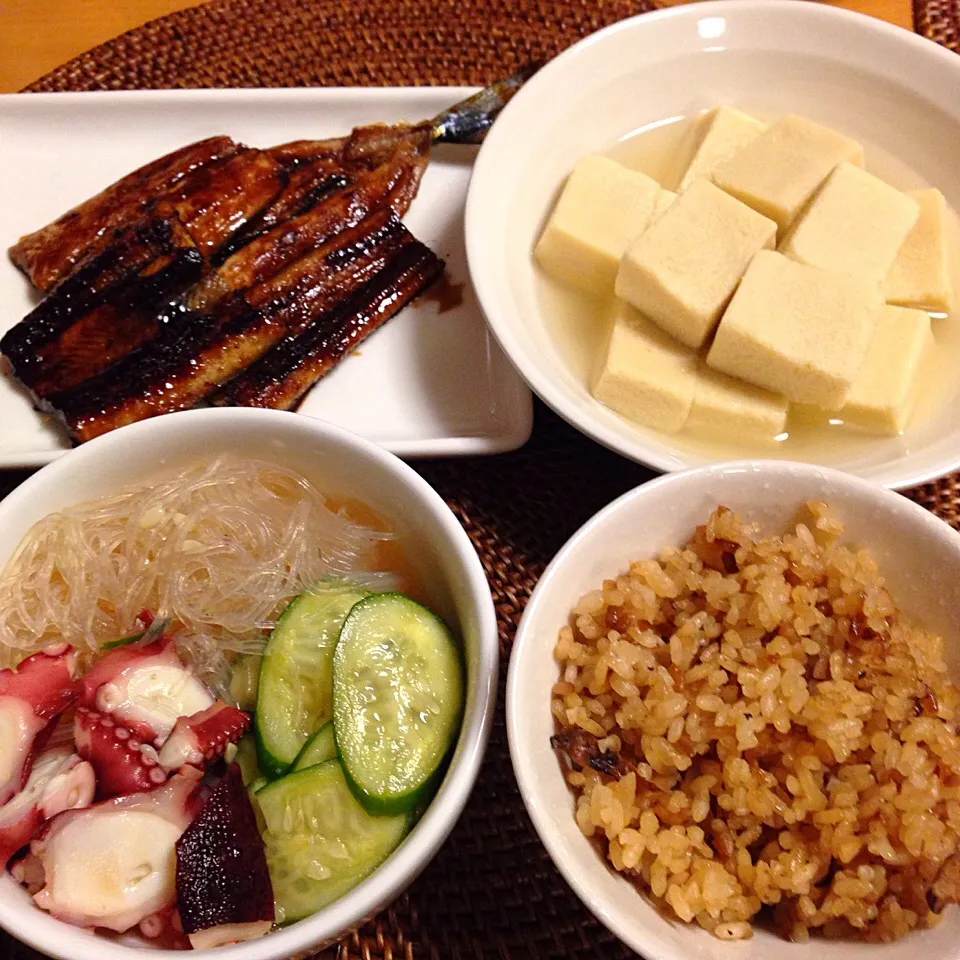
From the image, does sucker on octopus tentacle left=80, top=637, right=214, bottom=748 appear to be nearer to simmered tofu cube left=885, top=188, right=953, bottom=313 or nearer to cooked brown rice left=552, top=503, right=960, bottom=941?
cooked brown rice left=552, top=503, right=960, bottom=941

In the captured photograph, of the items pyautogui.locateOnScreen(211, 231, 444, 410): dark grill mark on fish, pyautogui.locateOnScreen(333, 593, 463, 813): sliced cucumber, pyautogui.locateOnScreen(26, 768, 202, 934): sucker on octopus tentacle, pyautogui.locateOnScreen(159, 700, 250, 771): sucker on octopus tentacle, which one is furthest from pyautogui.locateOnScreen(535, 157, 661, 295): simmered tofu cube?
pyautogui.locateOnScreen(26, 768, 202, 934): sucker on octopus tentacle

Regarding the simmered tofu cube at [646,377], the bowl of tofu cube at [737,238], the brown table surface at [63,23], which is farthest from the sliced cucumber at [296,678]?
the brown table surface at [63,23]

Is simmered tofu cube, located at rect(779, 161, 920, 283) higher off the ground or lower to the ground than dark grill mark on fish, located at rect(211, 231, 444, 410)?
lower

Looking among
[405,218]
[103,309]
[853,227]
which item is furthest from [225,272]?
[853,227]

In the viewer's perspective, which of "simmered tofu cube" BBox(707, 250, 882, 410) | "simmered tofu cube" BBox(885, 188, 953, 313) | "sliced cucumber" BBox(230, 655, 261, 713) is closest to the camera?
"sliced cucumber" BBox(230, 655, 261, 713)

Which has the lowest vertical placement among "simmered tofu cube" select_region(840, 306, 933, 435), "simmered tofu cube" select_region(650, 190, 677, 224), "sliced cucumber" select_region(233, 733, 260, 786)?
"simmered tofu cube" select_region(840, 306, 933, 435)

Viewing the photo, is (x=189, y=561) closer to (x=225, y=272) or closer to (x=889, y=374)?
(x=225, y=272)
